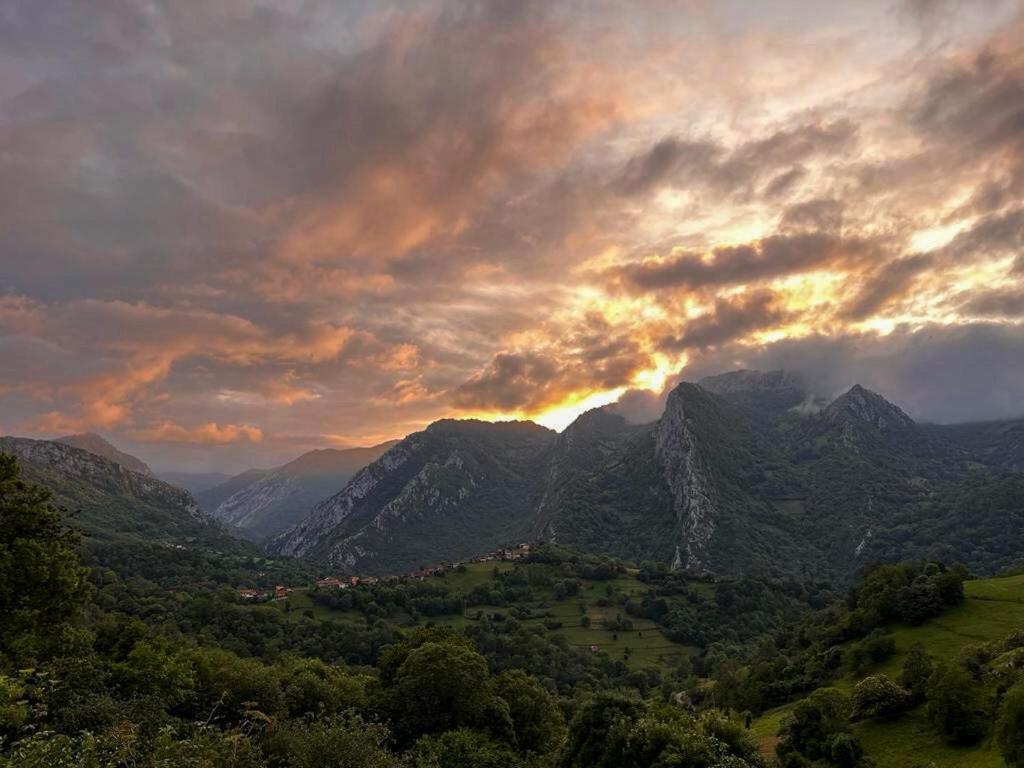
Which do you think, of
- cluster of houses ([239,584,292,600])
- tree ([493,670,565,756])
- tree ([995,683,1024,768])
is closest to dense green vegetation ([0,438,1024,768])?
tree ([995,683,1024,768])

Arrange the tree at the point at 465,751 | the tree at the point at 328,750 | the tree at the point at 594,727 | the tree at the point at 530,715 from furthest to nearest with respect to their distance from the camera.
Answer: the tree at the point at 530,715
the tree at the point at 594,727
the tree at the point at 465,751
the tree at the point at 328,750

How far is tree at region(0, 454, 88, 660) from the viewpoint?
31.3 m

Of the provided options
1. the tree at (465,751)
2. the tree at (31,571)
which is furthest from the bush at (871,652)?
the tree at (31,571)

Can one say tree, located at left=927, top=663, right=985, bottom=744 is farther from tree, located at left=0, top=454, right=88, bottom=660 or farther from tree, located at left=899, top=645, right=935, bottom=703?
tree, located at left=0, top=454, right=88, bottom=660

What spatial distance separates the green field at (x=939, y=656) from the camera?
38.6 m

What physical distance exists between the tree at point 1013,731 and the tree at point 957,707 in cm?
943

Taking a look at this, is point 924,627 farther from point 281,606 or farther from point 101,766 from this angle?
point 281,606

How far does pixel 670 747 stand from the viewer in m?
36.8

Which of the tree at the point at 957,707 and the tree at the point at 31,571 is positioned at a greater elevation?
the tree at the point at 31,571

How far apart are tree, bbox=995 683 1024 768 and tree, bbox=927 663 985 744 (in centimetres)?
943

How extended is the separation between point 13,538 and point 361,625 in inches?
4895

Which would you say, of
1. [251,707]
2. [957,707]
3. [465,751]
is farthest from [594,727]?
[251,707]

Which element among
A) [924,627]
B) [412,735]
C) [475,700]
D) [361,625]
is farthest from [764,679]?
[361,625]

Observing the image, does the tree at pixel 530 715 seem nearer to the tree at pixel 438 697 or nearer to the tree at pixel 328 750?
the tree at pixel 438 697
